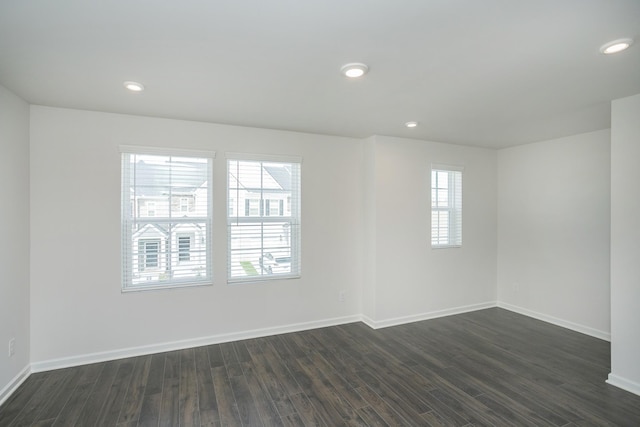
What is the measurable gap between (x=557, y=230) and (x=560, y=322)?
1244mm

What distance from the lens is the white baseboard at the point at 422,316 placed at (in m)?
4.15

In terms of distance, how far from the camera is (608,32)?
1.73 metres

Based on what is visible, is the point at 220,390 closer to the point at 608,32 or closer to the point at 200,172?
the point at 200,172

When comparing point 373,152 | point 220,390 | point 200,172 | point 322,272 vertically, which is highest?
point 373,152

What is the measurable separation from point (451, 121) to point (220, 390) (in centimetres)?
355

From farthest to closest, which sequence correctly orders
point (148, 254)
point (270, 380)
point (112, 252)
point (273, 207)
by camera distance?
point (273, 207)
point (148, 254)
point (112, 252)
point (270, 380)

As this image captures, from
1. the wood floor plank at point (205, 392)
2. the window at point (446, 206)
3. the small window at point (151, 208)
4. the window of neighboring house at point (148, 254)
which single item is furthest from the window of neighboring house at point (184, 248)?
the window at point (446, 206)

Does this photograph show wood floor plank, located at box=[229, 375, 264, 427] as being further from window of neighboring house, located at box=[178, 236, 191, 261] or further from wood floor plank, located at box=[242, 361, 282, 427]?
window of neighboring house, located at box=[178, 236, 191, 261]

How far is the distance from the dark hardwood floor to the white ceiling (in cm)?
253

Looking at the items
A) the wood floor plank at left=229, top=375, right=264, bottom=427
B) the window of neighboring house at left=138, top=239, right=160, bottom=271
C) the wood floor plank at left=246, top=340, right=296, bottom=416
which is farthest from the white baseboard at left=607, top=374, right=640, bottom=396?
the window of neighboring house at left=138, top=239, right=160, bottom=271

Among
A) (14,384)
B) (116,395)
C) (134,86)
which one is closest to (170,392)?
(116,395)

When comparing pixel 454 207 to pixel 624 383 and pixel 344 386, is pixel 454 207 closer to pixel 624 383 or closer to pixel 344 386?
pixel 624 383

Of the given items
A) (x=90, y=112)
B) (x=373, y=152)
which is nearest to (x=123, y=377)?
(x=90, y=112)

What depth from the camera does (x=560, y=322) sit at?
4203 mm
